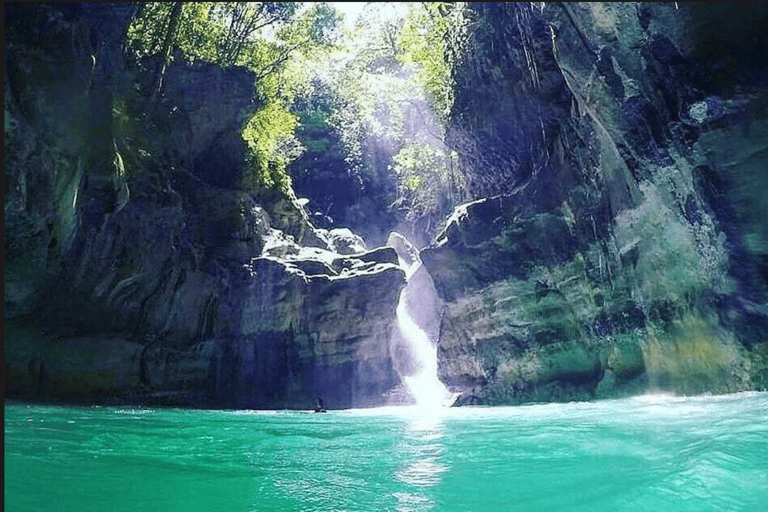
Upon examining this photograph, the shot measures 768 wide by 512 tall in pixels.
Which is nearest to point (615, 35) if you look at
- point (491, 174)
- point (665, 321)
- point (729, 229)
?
point (729, 229)

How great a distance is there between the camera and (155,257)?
2006 centimetres

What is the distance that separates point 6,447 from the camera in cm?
759

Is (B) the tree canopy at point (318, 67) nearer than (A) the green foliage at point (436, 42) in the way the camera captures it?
No

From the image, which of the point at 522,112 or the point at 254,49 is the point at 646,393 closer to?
the point at 522,112

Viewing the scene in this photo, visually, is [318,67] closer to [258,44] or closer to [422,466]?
[258,44]

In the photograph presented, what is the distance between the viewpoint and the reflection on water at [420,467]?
5734 millimetres

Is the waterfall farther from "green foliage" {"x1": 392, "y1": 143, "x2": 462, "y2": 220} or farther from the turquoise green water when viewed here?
the turquoise green water

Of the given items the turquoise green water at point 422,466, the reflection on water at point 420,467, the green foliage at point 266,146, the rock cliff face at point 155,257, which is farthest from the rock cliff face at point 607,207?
the green foliage at point 266,146

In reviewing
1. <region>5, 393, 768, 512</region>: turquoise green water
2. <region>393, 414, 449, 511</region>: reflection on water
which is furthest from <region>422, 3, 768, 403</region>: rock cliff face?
<region>393, 414, 449, 511</region>: reflection on water

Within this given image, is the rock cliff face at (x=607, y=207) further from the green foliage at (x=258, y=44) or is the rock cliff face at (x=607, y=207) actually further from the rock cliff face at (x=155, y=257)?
the green foliage at (x=258, y=44)

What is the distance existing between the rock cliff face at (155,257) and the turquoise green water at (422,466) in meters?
6.64

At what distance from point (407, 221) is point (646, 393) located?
2237 cm

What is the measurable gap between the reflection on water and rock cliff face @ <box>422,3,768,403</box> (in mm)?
5486

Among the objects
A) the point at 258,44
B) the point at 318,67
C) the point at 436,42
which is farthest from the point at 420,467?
the point at 318,67
